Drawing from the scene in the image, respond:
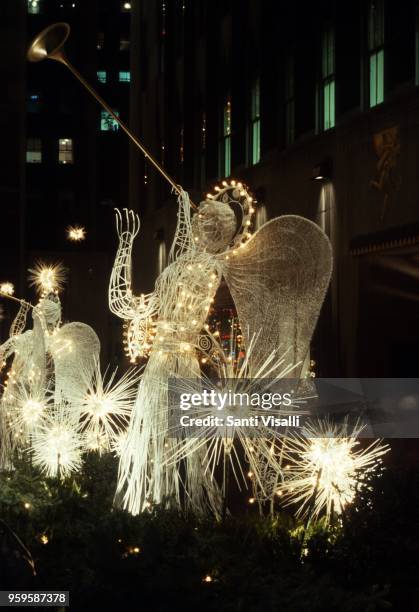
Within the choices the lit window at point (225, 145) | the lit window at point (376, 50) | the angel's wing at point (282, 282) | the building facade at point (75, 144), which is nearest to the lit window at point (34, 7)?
the building facade at point (75, 144)

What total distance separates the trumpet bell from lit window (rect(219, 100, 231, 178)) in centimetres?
1267

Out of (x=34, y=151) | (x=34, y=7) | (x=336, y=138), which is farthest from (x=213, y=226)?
(x=34, y=7)

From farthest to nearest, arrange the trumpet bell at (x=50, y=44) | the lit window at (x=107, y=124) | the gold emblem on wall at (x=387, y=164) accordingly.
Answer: the lit window at (x=107, y=124) → the gold emblem on wall at (x=387, y=164) → the trumpet bell at (x=50, y=44)

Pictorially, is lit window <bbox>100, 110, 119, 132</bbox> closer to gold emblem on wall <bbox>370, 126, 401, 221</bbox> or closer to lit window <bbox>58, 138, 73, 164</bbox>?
lit window <bbox>58, 138, 73, 164</bbox>

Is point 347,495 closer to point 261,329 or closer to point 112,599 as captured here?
point 261,329

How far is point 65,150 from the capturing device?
187 ft

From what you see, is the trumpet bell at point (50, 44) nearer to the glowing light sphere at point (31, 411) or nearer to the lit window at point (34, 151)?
the glowing light sphere at point (31, 411)

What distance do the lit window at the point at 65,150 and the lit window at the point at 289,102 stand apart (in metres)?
37.5

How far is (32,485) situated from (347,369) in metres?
7.81

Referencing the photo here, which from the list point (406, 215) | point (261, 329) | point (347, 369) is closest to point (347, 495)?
point (261, 329)

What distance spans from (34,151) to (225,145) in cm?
3440

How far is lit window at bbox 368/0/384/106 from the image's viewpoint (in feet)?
53.3

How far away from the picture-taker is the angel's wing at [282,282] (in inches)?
352

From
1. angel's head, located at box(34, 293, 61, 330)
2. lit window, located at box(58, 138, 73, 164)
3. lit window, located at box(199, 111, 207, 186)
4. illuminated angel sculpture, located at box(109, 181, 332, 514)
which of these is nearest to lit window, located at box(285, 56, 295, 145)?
lit window, located at box(199, 111, 207, 186)
